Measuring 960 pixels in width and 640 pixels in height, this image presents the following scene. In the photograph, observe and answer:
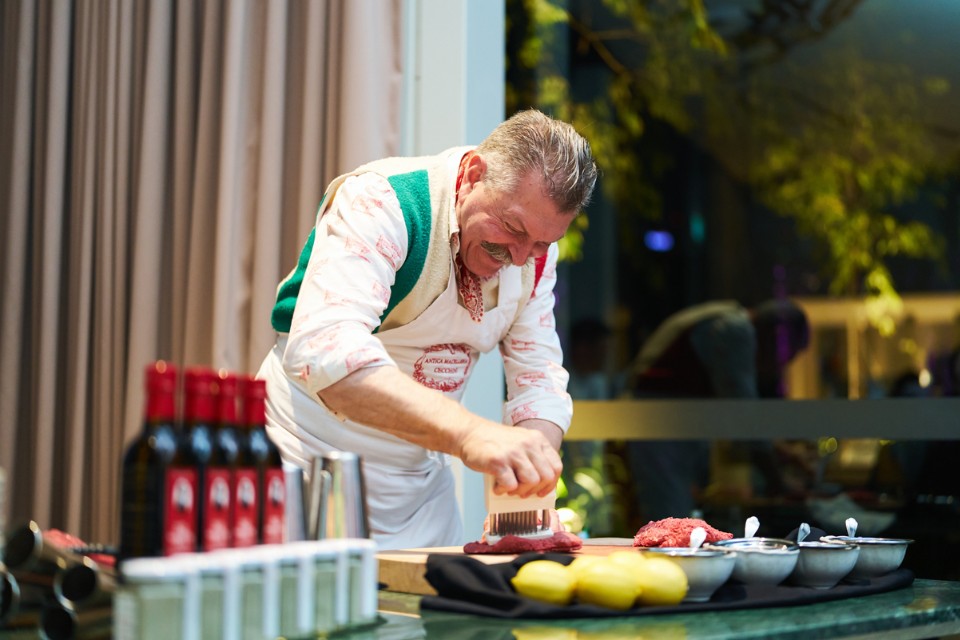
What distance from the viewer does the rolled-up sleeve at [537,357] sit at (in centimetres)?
208

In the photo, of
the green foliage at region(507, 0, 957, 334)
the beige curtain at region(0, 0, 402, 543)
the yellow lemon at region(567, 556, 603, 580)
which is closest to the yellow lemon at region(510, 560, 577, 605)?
the yellow lemon at region(567, 556, 603, 580)

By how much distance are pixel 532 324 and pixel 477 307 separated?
6.7 inches

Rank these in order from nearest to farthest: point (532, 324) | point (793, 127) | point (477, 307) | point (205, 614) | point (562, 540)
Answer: point (205, 614)
point (562, 540)
point (477, 307)
point (532, 324)
point (793, 127)

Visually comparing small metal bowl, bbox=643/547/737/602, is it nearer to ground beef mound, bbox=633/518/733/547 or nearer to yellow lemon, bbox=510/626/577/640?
yellow lemon, bbox=510/626/577/640

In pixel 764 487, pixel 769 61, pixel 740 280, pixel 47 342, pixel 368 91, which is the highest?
pixel 769 61

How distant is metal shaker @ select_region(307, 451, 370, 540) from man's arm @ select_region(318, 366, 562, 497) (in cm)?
36

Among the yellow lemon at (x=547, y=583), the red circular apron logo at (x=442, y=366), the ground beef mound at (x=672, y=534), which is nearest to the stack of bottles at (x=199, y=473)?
the yellow lemon at (x=547, y=583)

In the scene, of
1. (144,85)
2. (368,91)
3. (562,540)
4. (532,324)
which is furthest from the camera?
(144,85)

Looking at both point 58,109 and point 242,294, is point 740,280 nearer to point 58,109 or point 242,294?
point 242,294

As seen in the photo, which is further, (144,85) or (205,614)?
(144,85)

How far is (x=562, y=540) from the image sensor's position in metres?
1.69

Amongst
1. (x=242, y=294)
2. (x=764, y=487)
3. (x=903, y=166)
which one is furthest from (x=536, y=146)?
(x=903, y=166)

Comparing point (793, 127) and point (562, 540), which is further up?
point (793, 127)

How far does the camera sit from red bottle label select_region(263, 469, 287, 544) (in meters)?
1.07
